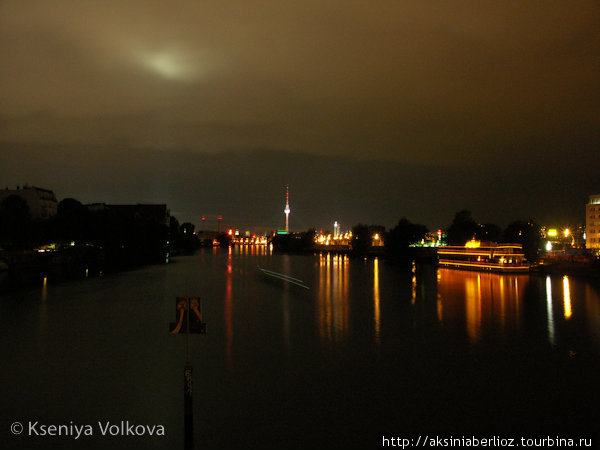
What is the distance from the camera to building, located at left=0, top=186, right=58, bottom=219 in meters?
72.1

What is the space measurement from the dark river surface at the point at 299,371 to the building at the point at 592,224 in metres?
67.0

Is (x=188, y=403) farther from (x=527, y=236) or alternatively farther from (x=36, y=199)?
(x=36, y=199)

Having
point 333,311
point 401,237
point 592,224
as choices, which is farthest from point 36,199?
point 592,224

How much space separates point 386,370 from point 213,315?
428 inches

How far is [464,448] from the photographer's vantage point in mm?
7484

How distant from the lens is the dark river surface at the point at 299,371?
8.45m

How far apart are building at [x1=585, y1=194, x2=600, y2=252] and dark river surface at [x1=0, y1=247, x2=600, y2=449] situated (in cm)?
6701

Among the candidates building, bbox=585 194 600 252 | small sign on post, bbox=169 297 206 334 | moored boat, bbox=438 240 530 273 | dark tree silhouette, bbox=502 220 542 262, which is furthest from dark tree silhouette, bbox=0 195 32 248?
building, bbox=585 194 600 252

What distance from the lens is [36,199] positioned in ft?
242

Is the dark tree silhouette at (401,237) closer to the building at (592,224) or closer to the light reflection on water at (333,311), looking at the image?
the building at (592,224)

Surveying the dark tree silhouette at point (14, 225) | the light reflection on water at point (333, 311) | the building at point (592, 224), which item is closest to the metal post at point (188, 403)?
the light reflection on water at point (333, 311)

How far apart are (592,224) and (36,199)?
3570 inches

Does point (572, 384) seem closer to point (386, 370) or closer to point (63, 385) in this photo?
point (386, 370)

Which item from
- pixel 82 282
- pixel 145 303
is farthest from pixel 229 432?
pixel 82 282
